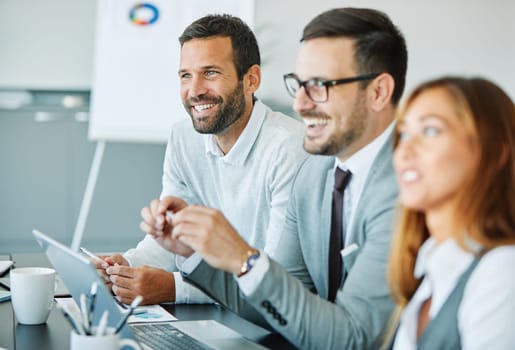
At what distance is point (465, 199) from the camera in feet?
3.38

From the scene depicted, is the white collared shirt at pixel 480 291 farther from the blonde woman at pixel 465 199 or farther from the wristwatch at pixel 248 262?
the wristwatch at pixel 248 262

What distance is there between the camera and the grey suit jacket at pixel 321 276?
1328 mm

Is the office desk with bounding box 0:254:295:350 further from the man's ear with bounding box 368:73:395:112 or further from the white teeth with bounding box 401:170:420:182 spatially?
the man's ear with bounding box 368:73:395:112

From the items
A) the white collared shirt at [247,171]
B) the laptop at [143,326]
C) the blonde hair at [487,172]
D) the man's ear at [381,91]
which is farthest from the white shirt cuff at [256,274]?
the white collared shirt at [247,171]

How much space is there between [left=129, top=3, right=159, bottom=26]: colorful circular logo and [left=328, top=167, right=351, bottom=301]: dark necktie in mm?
2658

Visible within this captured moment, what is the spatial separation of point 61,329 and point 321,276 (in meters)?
0.59

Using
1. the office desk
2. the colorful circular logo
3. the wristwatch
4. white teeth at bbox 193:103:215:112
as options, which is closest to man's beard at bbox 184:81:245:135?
white teeth at bbox 193:103:215:112

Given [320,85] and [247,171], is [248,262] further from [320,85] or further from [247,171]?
[247,171]

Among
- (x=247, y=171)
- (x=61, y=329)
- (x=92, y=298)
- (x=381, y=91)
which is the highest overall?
(x=381, y=91)

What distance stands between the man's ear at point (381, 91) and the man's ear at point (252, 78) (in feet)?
2.95

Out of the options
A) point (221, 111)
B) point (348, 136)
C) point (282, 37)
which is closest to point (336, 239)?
point (348, 136)

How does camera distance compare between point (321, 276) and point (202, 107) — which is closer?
point (321, 276)

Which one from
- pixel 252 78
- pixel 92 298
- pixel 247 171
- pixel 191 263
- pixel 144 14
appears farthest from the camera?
pixel 144 14

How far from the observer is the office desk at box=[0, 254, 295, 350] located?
4.30ft
